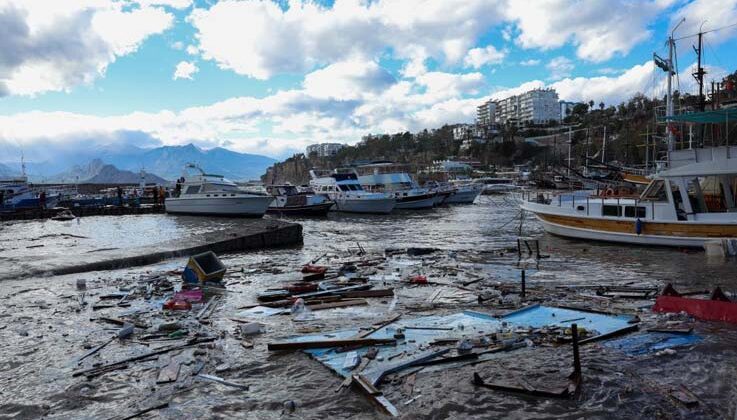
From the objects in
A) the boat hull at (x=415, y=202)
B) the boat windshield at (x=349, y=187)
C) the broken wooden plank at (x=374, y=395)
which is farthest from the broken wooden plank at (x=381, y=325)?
the boat windshield at (x=349, y=187)

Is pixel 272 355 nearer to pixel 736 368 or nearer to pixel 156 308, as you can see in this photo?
pixel 156 308

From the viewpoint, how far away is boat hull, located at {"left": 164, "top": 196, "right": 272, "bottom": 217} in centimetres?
3338

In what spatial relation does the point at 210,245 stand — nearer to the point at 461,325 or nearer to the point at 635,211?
the point at 461,325

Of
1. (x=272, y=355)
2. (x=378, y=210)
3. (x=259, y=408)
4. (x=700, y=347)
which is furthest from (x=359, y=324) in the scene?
(x=378, y=210)

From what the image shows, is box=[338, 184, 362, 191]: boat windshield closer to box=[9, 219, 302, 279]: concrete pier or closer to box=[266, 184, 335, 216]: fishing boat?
Result: box=[266, 184, 335, 216]: fishing boat

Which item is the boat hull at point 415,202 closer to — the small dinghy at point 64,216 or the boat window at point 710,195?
the small dinghy at point 64,216

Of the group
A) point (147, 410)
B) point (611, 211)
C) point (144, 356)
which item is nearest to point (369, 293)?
point (144, 356)

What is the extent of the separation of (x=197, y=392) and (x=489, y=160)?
135898 millimetres

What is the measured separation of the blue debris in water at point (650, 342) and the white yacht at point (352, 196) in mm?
35049

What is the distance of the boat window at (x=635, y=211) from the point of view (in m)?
19.6

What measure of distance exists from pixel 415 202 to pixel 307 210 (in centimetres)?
1071

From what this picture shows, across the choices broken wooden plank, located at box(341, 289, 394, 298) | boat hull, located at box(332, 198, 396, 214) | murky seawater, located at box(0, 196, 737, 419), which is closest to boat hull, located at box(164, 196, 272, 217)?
boat hull, located at box(332, 198, 396, 214)

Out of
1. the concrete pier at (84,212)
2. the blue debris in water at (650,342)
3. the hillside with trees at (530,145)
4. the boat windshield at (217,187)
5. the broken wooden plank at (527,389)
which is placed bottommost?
the blue debris in water at (650,342)

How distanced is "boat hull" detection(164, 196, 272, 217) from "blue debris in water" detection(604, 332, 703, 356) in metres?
28.0
